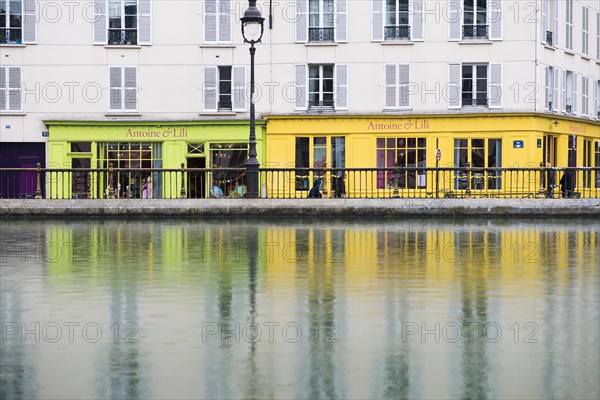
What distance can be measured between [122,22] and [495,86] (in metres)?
14.9

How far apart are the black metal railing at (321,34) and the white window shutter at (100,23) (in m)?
8.10

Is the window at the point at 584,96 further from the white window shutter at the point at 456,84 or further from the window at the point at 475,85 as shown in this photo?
the white window shutter at the point at 456,84

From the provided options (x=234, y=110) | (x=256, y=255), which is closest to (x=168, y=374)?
(x=256, y=255)

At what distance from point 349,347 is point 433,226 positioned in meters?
18.9

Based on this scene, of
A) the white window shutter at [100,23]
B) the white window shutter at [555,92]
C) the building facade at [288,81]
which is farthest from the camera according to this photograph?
the white window shutter at [555,92]

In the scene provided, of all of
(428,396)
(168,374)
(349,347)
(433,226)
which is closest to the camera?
(428,396)

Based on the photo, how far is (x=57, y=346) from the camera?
9.30 metres

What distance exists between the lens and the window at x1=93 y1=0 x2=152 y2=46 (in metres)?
50.8

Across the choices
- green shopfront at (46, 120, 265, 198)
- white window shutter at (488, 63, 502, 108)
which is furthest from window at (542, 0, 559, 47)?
green shopfront at (46, 120, 265, 198)

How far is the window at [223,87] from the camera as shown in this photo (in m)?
50.7

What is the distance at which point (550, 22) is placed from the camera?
170 ft

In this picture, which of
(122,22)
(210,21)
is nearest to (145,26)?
(122,22)

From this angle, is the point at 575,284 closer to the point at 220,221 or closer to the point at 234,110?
the point at 220,221

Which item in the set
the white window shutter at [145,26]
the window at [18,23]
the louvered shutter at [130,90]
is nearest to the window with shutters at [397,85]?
the white window shutter at [145,26]
